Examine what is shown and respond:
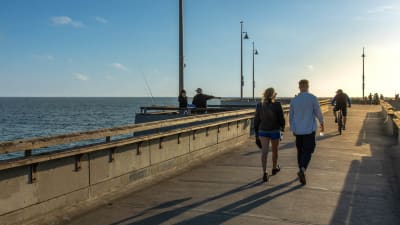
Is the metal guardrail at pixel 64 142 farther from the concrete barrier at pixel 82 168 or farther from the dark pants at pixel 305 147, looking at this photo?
the dark pants at pixel 305 147

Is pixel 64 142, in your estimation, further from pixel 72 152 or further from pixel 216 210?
pixel 216 210

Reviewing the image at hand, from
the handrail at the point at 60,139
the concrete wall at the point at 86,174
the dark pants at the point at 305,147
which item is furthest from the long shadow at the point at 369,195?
the handrail at the point at 60,139

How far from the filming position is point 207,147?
1159cm

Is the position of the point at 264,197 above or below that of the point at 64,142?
below

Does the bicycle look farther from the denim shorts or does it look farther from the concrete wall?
the denim shorts

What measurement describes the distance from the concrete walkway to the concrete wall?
344 mm

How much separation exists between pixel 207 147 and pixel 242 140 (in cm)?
350

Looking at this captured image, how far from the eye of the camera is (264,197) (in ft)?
23.6

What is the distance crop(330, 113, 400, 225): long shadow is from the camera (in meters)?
6.07

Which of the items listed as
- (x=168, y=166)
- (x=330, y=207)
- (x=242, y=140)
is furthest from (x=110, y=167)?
(x=242, y=140)

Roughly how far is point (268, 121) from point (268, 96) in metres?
0.45

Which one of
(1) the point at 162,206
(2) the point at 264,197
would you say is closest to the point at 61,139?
(1) the point at 162,206

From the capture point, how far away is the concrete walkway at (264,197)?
6.03 metres

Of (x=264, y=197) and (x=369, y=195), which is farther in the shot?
(x=369, y=195)
